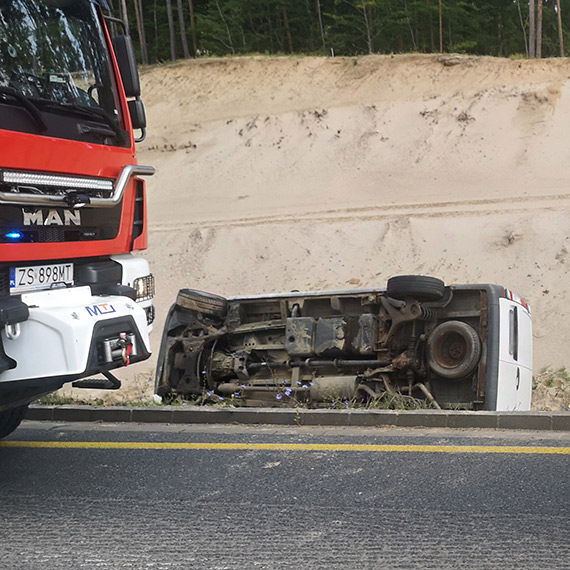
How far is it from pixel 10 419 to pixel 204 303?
2.98 metres

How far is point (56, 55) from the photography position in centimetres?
573

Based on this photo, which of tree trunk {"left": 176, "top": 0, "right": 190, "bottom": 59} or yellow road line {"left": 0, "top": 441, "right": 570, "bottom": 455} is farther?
tree trunk {"left": 176, "top": 0, "right": 190, "bottom": 59}

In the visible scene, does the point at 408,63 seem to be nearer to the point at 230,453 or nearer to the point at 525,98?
the point at 525,98

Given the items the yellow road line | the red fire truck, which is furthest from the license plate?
the yellow road line

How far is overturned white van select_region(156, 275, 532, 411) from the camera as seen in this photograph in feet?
26.6

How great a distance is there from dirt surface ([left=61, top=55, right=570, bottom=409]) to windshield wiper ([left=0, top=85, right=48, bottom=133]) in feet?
35.4

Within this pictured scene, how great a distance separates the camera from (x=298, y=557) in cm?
406

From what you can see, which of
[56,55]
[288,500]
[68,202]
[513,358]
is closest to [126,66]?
[56,55]

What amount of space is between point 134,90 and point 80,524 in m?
3.22

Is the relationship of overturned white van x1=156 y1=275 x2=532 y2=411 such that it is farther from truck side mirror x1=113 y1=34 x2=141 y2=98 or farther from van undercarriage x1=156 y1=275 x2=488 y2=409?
truck side mirror x1=113 y1=34 x2=141 y2=98

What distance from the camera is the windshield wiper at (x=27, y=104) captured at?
16.6 ft

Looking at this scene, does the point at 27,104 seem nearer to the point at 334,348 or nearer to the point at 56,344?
the point at 56,344

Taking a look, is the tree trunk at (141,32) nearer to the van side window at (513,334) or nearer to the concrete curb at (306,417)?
the concrete curb at (306,417)

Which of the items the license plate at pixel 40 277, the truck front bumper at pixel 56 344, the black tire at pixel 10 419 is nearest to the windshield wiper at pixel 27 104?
the license plate at pixel 40 277
